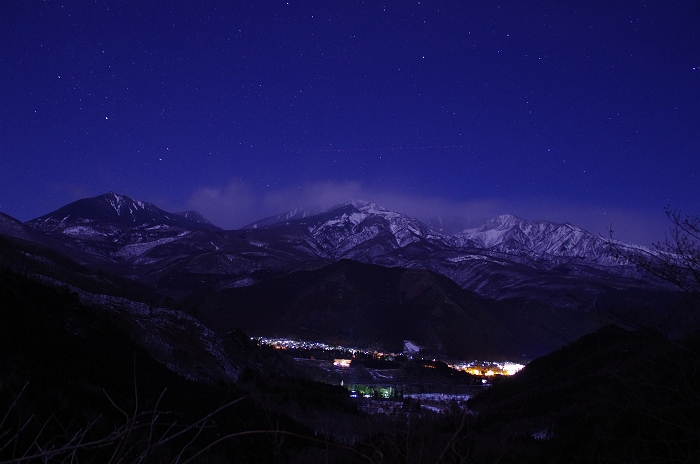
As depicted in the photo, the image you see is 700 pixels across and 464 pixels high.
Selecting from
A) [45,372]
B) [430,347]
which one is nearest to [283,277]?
[430,347]

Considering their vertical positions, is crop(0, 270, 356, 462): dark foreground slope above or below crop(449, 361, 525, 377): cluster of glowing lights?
above

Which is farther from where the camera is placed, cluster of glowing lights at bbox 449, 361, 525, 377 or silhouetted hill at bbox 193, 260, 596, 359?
silhouetted hill at bbox 193, 260, 596, 359

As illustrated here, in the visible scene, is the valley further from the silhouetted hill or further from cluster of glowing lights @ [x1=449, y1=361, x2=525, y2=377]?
the silhouetted hill

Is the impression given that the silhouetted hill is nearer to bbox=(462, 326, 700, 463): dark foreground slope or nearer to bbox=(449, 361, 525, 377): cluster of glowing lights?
bbox=(449, 361, 525, 377): cluster of glowing lights

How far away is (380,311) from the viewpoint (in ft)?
563

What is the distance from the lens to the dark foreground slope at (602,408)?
1224 cm

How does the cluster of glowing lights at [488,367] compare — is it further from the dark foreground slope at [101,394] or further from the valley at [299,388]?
the dark foreground slope at [101,394]

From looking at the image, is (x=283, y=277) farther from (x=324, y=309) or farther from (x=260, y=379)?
(x=260, y=379)

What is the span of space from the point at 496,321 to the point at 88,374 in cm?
17278

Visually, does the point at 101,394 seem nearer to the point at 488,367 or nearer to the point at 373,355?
the point at 373,355

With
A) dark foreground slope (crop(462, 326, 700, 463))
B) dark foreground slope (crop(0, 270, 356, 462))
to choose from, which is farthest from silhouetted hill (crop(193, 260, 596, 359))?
dark foreground slope (crop(0, 270, 356, 462))

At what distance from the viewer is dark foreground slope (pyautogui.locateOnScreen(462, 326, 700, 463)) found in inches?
482

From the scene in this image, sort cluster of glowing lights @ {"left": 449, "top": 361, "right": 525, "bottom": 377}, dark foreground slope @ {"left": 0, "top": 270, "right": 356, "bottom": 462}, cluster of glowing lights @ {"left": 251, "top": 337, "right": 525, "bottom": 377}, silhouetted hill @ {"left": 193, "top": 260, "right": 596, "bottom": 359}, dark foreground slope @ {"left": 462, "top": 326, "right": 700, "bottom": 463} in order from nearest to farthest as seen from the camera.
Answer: dark foreground slope @ {"left": 462, "top": 326, "right": 700, "bottom": 463}
dark foreground slope @ {"left": 0, "top": 270, "right": 356, "bottom": 462}
cluster of glowing lights @ {"left": 449, "top": 361, "right": 525, "bottom": 377}
cluster of glowing lights @ {"left": 251, "top": 337, "right": 525, "bottom": 377}
silhouetted hill @ {"left": 193, "top": 260, "right": 596, "bottom": 359}

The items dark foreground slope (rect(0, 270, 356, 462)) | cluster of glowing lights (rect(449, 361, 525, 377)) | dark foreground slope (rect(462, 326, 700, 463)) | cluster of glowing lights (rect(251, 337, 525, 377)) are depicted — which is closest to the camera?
dark foreground slope (rect(462, 326, 700, 463))
